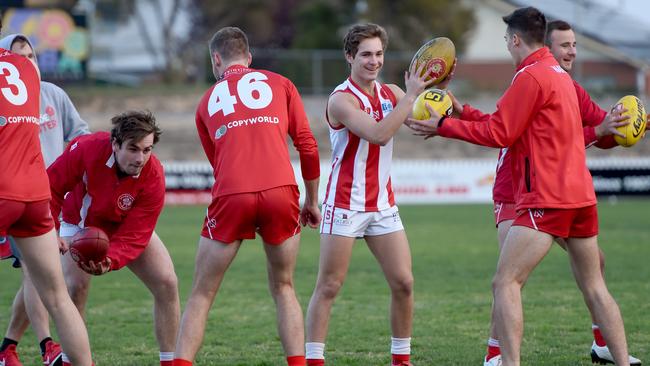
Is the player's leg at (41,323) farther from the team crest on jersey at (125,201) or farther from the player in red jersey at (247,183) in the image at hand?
the player in red jersey at (247,183)

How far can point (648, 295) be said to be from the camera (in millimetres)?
10328

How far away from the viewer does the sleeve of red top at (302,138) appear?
646 centimetres

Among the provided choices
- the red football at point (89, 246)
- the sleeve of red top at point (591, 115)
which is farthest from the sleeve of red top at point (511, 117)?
the red football at point (89, 246)

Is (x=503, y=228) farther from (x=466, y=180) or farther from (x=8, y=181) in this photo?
(x=466, y=180)

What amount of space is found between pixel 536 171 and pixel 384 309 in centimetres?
402

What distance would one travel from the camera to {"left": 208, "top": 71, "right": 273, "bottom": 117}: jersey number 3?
20.5ft

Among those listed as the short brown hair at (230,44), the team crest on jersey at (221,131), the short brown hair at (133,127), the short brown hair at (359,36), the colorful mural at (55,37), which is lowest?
the team crest on jersey at (221,131)

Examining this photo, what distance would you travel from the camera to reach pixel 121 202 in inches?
267

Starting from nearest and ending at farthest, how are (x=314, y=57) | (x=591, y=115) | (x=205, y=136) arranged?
(x=205, y=136) < (x=591, y=115) < (x=314, y=57)

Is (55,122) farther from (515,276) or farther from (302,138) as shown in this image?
(515,276)

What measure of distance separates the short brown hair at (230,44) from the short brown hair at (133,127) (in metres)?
0.63

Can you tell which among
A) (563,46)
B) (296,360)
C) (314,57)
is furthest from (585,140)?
(314,57)

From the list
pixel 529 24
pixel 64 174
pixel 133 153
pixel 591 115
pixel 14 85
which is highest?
pixel 529 24

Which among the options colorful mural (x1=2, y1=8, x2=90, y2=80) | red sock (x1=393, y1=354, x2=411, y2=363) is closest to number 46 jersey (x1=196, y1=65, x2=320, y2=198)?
red sock (x1=393, y1=354, x2=411, y2=363)
